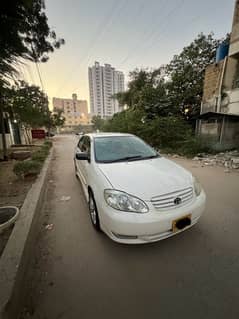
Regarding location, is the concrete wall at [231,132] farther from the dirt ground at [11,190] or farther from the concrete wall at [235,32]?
the dirt ground at [11,190]

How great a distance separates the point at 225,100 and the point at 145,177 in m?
8.94

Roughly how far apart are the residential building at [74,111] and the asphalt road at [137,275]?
73465 millimetres

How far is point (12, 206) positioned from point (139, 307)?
8.71ft

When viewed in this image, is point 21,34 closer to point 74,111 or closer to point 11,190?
point 11,190

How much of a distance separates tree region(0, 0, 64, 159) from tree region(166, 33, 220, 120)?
9728 mm

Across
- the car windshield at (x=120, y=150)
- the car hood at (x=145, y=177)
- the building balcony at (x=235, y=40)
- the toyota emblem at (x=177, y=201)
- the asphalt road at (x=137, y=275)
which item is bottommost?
the asphalt road at (x=137, y=275)

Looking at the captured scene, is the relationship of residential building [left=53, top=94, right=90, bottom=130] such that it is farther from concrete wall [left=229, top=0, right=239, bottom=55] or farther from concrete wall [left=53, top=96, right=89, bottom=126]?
concrete wall [left=229, top=0, right=239, bottom=55]

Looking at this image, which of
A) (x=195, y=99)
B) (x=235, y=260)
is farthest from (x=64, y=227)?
(x=195, y=99)

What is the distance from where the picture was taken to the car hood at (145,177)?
1835mm

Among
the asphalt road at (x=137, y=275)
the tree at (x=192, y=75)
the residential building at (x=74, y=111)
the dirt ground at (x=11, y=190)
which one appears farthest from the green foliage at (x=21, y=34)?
the residential building at (x=74, y=111)

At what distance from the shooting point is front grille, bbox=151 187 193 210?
1.75m

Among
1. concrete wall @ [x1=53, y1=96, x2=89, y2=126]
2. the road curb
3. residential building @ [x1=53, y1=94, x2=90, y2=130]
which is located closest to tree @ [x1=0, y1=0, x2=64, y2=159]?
the road curb

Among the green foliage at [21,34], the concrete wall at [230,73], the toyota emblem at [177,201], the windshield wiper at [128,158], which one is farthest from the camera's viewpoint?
the concrete wall at [230,73]

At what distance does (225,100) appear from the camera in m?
8.35
